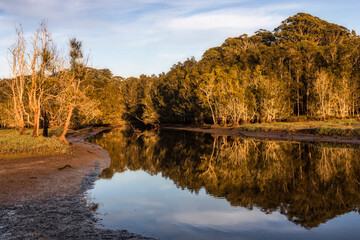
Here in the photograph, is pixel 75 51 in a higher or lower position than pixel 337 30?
lower

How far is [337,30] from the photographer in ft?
342

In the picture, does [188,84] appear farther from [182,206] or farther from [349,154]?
[182,206]

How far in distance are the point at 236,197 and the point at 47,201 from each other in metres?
9.75

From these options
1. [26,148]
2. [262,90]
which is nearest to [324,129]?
[262,90]

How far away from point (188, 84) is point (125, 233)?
237 ft

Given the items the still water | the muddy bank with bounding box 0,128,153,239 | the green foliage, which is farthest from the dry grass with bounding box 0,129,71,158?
the green foliage

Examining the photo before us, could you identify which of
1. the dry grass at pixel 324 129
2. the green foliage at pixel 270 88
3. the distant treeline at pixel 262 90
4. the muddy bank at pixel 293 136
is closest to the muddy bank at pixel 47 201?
the distant treeline at pixel 262 90

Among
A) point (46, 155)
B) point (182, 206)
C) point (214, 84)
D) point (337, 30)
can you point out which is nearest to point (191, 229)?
point (182, 206)

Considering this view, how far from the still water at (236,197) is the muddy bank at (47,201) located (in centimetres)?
99

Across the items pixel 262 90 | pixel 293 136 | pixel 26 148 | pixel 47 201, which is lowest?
pixel 47 201

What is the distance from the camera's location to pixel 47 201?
1306cm

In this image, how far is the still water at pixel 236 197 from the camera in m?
11.8

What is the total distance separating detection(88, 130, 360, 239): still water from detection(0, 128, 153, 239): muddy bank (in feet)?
3.25

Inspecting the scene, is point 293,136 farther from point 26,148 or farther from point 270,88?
point 26,148
